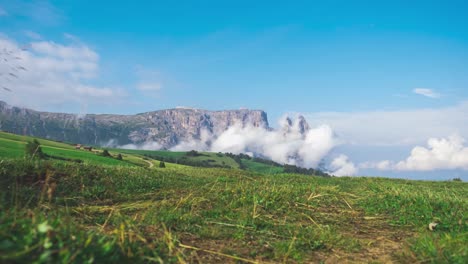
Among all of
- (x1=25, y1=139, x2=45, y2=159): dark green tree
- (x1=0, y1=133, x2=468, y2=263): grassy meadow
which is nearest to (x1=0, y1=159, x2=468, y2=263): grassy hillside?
(x1=0, y1=133, x2=468, y2=263): grassy meadow

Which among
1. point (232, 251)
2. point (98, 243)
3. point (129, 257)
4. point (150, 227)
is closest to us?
point (98, 243)

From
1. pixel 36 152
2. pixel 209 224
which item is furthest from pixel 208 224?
pixel 36 152

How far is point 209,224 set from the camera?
904 cm

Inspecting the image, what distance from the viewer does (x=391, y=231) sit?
9695mm

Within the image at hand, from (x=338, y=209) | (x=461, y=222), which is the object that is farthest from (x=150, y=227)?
(x=461, y=222)

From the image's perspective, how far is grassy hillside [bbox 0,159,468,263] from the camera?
4480 mm

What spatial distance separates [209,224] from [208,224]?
0.03 metres

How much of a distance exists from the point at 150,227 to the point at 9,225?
3261 millimetres

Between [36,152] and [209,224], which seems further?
[36,152]

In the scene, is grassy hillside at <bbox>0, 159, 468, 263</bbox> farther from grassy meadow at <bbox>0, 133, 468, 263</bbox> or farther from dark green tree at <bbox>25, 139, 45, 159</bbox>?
dark green tree at <bbox>25, 139, 45, 159</bbox>

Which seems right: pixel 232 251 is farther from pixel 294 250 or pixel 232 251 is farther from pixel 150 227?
pixel 150 227

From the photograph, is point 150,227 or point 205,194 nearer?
point 150,227

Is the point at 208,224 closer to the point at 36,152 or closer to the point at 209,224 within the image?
the point at 209,224

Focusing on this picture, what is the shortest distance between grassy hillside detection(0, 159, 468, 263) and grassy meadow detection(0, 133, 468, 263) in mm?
23
